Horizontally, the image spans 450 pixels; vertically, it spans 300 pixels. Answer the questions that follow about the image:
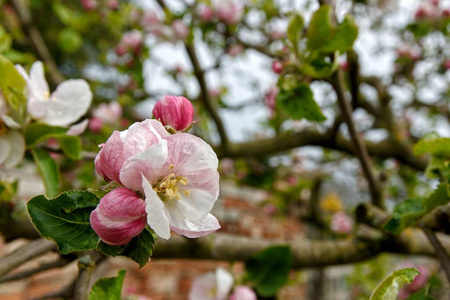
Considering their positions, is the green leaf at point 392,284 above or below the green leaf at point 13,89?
below

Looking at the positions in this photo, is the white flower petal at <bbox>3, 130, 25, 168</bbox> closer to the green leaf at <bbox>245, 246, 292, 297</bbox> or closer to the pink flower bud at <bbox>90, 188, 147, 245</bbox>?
the pink flower bud at <bbox>90, 188, 147, 245</bbox>

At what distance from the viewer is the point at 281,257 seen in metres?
0.95

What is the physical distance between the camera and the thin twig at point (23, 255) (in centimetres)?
54

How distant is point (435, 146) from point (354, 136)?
33cm

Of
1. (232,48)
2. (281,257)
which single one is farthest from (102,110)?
(281,257)

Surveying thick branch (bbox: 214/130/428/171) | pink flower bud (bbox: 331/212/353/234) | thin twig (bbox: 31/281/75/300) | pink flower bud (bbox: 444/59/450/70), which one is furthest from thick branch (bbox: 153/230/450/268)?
pink flower bud (bbox: 444/59/450/70)

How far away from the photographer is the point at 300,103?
0.76m

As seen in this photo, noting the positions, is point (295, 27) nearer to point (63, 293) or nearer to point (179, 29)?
point (63, 293)

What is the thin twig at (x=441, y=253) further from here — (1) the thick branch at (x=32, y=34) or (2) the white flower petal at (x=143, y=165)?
(1) the thick branch at (x=32, y=34)

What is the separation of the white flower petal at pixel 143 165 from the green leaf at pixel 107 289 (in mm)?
152

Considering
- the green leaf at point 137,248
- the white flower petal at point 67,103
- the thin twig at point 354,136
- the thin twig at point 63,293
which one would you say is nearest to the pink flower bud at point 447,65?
the thin twig at point 354,136

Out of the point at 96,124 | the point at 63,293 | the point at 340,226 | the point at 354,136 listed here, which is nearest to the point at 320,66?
the point at 354,136

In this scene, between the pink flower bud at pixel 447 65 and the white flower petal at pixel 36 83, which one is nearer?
Answer: the white flower petal at pixel 36 83

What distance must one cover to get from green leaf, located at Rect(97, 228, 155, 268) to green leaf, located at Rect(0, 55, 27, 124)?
39 cm
